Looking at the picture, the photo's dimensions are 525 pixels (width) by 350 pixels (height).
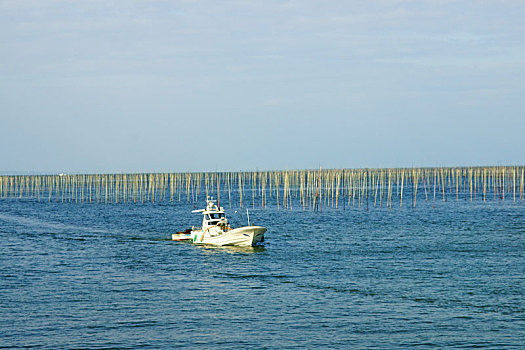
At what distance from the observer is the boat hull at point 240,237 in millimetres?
41875

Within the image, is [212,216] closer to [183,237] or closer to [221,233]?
[221,233]

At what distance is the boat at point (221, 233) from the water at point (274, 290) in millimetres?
824

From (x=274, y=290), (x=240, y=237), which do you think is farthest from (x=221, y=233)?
(x=274, y=290)

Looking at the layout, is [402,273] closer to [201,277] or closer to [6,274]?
[201,277]

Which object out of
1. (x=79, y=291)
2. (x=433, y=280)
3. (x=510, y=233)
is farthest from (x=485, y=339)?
(x=510, y=233)

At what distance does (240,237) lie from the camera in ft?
139

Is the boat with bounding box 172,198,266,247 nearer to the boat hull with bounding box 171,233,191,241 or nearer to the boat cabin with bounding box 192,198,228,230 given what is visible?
the boat cabin with bounding box 192,198,228,230

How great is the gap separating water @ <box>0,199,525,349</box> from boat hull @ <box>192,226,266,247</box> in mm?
739

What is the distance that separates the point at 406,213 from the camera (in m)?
73.9

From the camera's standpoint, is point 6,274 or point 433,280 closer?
point 433,280

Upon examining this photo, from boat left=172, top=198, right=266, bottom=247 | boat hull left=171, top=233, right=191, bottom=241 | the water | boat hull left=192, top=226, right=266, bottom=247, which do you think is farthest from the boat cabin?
boat hull left=171, top=233, right=191, bottom=241

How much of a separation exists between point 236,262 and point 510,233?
23978 millimetres

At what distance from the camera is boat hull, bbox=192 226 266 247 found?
4188 centimetres

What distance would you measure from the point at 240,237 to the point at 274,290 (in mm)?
13924
